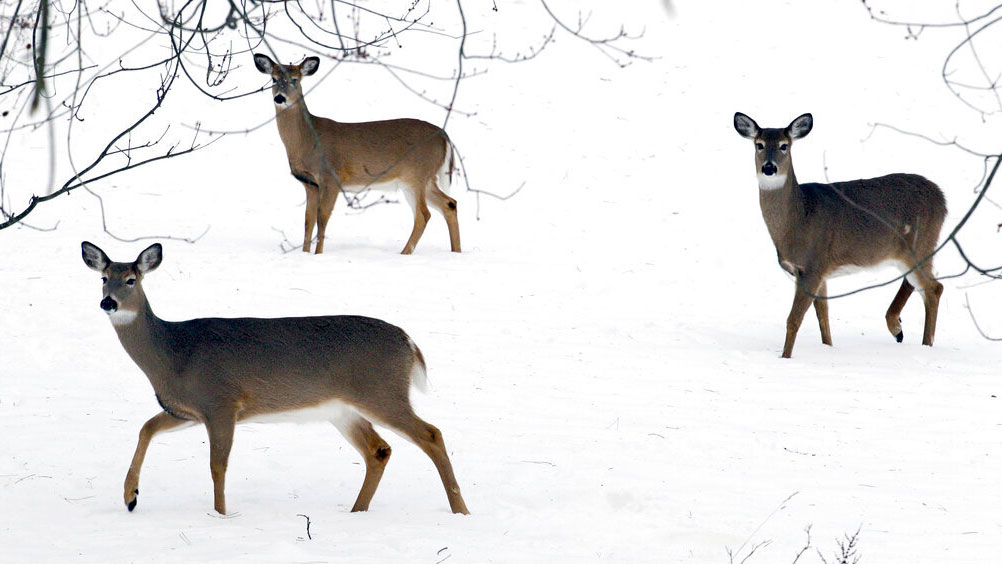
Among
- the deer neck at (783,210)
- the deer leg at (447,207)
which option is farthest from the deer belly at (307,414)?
the deer leg at (447,207)

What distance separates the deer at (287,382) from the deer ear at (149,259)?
37cm

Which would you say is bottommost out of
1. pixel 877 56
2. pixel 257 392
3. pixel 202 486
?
pixel 202 486

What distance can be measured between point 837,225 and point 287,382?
5.43 meters

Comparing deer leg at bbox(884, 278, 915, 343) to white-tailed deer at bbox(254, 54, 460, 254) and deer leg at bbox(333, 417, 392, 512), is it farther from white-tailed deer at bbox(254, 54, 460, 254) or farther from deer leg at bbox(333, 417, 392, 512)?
deer leg at bbox(333, 417, 392, 512)

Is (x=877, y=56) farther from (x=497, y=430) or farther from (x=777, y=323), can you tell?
(x=497, y=430)

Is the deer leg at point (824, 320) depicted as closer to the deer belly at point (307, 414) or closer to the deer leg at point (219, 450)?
the deer belly at point (307, 414)

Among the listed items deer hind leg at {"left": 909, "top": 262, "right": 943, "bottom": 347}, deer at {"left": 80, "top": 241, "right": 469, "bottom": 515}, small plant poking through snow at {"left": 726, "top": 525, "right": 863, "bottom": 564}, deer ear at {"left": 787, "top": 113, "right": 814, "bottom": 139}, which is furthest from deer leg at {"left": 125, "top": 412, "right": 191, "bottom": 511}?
deer hind leg at {"left": 909, "top": 262, "right": 943, "bottom": 347}

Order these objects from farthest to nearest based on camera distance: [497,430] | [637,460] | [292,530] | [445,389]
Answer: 1. [445,389]
2. [497,430]
3. [637,460]
4. [292,530]

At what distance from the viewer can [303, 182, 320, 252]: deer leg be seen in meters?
12.1

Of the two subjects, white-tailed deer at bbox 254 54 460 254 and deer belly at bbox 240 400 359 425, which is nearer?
deer belly at bbox 240 400 359 425

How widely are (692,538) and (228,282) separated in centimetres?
601

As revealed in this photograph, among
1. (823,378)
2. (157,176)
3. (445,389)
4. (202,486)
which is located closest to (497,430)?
(445,389)

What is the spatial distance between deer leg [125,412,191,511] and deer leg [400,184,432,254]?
249 inches

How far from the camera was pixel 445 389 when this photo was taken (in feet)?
28.3
